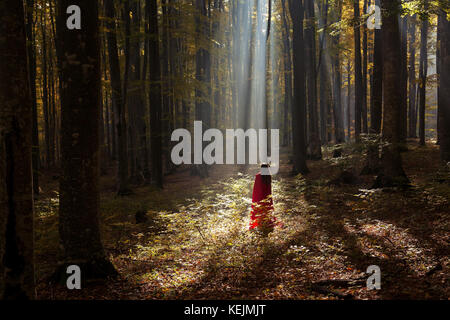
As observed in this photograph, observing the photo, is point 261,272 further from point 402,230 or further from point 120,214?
point 120,214

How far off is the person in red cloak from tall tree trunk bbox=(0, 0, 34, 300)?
5.06 m

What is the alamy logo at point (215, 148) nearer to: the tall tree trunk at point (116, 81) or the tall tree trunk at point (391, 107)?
the tall tree trunk at point (116, 81)

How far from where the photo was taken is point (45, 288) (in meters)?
4.71

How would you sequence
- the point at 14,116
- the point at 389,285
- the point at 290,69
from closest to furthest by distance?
1. the point at 14,116
2. the point at 389,285
3. the point at 290,69

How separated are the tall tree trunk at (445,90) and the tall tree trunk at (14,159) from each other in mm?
13026

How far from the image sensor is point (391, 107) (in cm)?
944

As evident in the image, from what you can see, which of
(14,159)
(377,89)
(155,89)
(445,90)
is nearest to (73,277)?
(14,159)

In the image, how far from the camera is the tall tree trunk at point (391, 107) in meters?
9.41

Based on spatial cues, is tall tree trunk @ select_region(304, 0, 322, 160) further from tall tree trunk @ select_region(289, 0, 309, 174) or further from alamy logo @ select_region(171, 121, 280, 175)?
tall tree trunk @ select_region(289, 0, 309, 174)


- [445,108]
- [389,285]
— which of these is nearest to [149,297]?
[389,285]

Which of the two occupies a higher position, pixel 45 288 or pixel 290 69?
pixel 290 69

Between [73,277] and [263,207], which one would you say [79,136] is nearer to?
[73,277]

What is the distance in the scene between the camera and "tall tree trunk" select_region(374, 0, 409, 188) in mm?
9414
